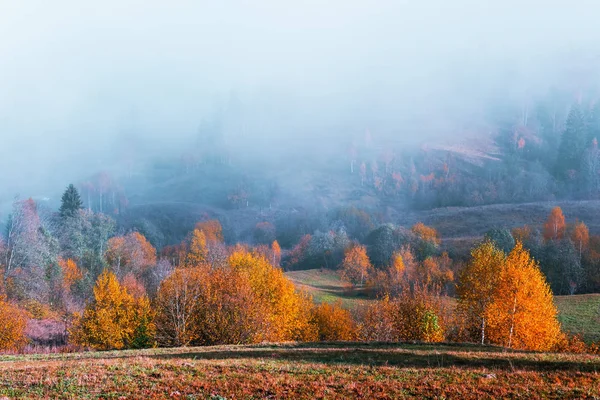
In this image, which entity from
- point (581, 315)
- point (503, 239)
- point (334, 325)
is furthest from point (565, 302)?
point (334, 325)

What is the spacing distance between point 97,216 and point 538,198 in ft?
654

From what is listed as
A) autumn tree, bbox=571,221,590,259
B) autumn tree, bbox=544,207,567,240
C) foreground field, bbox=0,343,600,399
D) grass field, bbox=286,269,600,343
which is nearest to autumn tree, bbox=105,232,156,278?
grass field, bbox=286,269,600,343

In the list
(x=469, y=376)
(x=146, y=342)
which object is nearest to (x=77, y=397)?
(x=469, y=376)

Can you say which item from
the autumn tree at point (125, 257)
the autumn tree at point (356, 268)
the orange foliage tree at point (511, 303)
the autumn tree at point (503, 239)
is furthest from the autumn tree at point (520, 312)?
the autumn tree at point (125, 257)

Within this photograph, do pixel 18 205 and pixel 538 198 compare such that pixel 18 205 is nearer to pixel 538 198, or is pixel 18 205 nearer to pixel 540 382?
pixel 540 382

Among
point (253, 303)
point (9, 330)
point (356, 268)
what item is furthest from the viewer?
point (356, 268)

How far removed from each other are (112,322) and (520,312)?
169 ft

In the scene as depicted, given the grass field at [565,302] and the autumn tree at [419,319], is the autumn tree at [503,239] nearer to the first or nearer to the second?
the grass field at [565,302]

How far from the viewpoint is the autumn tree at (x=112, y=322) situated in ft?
165

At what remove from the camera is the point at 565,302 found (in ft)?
236

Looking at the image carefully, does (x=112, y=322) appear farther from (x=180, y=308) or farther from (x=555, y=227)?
(x=555, y=227)

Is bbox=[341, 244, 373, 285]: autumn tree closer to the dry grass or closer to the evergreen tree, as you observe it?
the dry grass

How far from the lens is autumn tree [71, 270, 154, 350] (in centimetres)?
5034

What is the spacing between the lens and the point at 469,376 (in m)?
16.8
